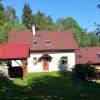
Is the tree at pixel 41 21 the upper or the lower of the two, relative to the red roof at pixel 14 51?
upper

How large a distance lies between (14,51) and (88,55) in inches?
852

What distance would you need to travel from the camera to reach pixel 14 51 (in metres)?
42.2

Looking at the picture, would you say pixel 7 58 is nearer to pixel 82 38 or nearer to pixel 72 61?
pixel 72 61

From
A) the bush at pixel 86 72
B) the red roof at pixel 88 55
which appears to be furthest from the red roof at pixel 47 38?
the bush at pixel 86 72

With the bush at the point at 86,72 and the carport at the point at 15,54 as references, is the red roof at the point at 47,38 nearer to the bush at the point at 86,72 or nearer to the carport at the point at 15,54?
A: the bush at the point at 86,72

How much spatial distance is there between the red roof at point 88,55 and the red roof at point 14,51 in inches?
701

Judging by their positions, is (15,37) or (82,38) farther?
(82,38)

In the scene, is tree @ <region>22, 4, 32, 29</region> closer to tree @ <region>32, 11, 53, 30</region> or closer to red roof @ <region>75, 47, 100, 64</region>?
tree @ <region>32, 11, 53, 30</region>

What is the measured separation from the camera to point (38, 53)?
54.4 metres

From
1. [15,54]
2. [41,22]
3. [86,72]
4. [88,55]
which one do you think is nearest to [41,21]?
[41,22]

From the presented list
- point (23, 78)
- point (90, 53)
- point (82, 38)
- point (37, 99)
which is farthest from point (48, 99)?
point (82, 38)

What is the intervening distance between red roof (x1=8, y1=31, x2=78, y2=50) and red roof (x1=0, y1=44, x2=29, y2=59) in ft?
35.5

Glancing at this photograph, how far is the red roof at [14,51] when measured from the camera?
40844mm

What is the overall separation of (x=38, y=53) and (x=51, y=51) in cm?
188
